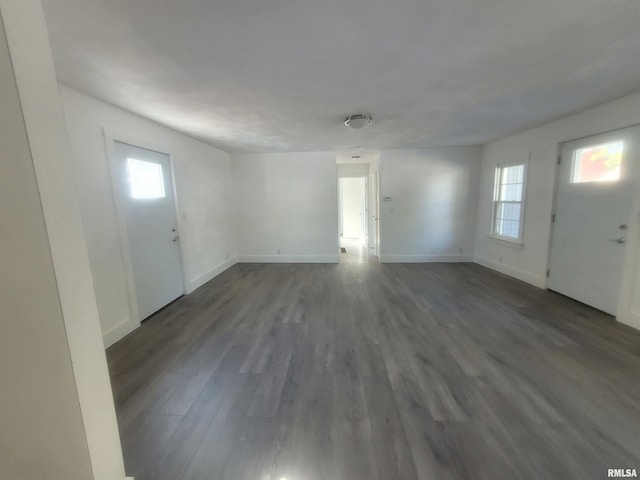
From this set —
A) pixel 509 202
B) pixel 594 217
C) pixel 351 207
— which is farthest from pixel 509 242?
pixel 351 207

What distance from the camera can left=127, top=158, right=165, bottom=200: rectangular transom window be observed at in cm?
281

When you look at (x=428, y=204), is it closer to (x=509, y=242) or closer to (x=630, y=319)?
(x=509, y=242)

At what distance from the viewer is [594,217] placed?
9.65 ft

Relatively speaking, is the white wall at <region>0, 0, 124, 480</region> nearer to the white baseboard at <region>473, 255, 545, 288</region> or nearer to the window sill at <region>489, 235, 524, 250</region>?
the white baseboard at <region>473, 255, 545, 288</region>

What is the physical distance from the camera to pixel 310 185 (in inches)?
209

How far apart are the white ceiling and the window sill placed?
199 centimetres

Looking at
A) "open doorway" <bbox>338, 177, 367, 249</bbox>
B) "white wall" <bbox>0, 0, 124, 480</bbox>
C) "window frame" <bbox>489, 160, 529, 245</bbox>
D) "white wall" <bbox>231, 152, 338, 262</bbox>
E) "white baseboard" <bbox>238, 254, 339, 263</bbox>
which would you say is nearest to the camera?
"white wall" <bbox>0, 0, 124, 480</bbox>

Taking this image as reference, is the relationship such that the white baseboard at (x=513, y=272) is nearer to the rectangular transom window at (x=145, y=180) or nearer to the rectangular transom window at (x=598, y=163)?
the rectangular transom window at (x=598, y=163)

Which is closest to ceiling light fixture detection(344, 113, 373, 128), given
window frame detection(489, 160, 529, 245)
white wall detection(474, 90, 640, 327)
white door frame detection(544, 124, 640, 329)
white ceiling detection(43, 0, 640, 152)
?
white ceiling detection(43, 0, 640, 152)

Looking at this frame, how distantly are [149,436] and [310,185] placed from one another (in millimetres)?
4608

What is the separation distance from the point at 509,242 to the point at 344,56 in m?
4.27

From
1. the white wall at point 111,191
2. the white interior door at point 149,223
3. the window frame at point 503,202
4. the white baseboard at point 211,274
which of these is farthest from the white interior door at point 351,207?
the white interior door at point 149,223

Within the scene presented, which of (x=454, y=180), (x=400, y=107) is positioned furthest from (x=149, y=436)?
(x=454, y=180)

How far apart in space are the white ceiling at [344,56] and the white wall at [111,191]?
20cm
